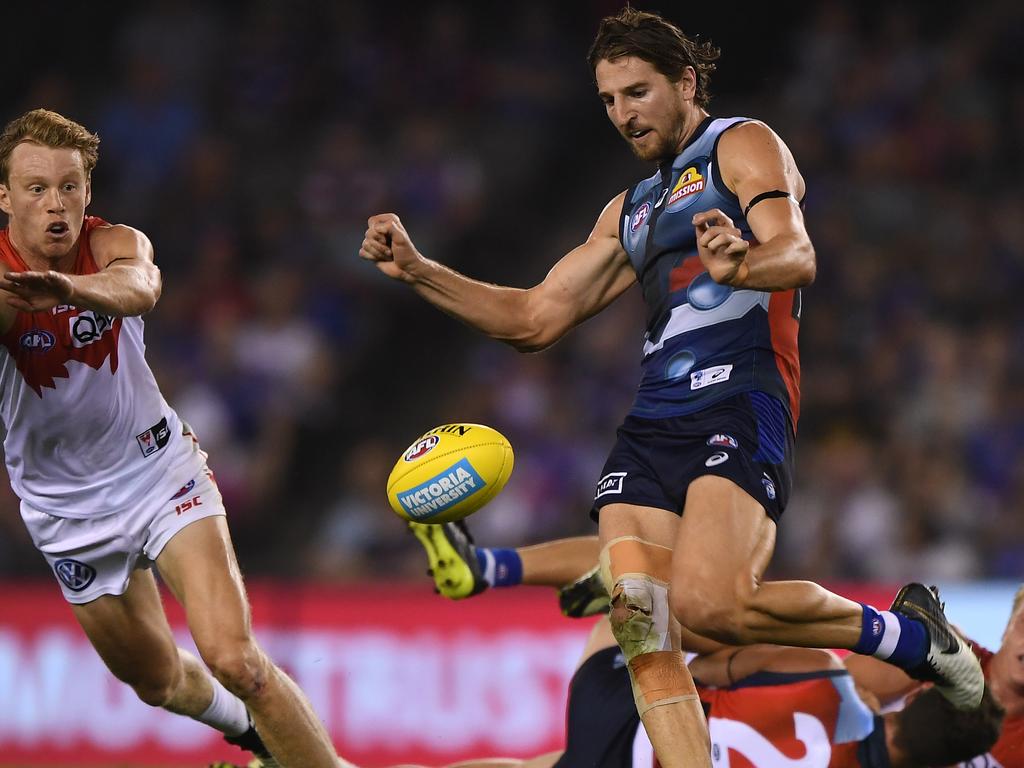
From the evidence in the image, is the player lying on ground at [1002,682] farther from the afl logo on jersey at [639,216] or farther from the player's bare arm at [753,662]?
the afl logo on jersey at [639,216]

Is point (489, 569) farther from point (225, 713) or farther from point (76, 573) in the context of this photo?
point (76, 573)

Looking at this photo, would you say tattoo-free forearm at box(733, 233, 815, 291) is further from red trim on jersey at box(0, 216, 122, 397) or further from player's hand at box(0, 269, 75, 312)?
red trim on jersey at box(0, 216, 122, 397)

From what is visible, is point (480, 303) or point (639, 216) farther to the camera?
point (480, 303)

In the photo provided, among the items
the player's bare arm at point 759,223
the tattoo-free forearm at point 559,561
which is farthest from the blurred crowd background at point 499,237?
the player's bare arm at point 759,223

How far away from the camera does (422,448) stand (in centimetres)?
489

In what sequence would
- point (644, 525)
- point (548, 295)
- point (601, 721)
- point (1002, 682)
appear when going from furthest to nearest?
point (548, 295)
point (1002, 682)
point (601, 721)
point (644, 525)

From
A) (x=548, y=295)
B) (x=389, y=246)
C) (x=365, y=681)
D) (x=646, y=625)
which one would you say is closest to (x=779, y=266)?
(x=646, y=625)

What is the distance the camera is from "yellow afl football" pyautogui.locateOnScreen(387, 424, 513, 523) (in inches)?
188

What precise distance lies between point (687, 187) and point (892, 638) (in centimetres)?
161

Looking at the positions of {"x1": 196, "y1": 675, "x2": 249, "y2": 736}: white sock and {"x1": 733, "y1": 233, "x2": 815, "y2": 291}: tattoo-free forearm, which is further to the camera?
{"x1": 196, "y1": 675, "x2": 249, "y2": 736}: white sock

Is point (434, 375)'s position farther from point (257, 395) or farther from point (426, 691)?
point (426, 691)

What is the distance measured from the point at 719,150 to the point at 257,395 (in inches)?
254

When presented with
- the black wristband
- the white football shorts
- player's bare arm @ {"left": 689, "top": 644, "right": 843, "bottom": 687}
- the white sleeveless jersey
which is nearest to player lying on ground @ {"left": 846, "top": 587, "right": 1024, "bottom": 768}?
player's bare arm @ {"left": 689, "top": 644, "right": 843, "bottom": 687}

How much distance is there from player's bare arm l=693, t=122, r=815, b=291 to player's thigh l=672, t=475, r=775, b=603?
664 millimetres
